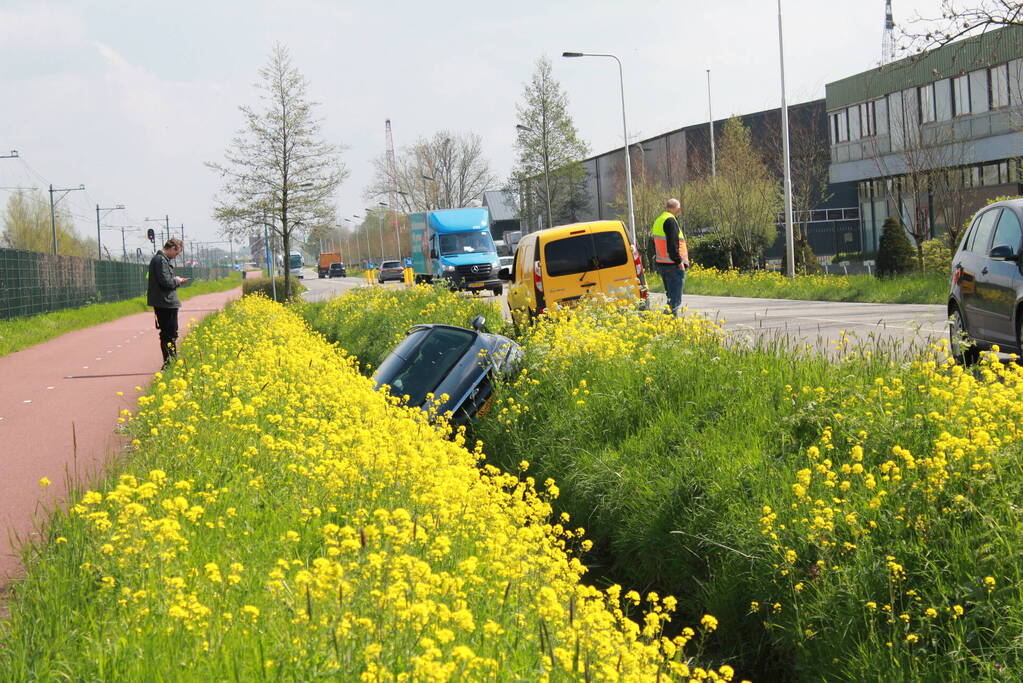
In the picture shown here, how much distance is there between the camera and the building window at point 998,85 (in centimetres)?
4435

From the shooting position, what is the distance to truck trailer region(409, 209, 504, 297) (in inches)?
1700

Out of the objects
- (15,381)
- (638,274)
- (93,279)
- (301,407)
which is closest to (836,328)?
(638,274)

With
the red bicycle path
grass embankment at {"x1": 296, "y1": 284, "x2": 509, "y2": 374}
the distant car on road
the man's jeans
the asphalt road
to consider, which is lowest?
the red bicycle path

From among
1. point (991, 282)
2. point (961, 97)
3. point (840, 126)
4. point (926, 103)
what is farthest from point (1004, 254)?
point (840, 126)

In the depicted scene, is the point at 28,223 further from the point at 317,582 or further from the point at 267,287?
the point at 317,582

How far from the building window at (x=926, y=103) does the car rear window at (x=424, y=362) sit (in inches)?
1754

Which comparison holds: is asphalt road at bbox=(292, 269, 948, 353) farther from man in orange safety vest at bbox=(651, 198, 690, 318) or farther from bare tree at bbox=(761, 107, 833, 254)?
bare tree at bbox=(761, 107, 833, 254)

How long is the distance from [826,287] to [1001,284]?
17.4 m

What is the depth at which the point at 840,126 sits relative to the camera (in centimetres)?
6091

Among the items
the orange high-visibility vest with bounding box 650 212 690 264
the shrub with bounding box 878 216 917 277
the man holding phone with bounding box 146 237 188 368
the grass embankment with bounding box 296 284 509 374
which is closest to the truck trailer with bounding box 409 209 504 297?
the shrub with bounding box 878 216 917 277

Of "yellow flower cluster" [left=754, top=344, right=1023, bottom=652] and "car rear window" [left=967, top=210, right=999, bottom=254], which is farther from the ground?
"car rear window" [left=967, top=210, right=999, bottom=254]

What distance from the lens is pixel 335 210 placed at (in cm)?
3894

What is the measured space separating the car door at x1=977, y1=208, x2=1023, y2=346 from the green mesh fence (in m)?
26.1

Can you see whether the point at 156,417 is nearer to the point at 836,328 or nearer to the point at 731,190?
the point at 836,328
